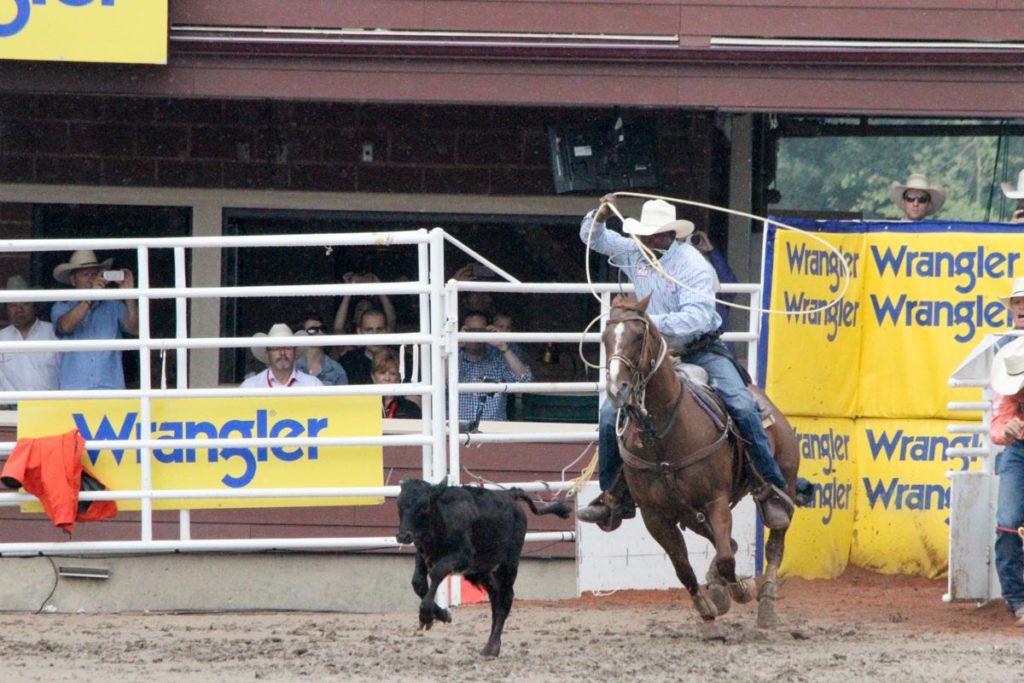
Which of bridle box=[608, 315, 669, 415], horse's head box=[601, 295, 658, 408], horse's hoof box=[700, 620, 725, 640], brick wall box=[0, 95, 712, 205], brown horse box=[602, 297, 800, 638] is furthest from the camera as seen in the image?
brick wall box=[0, 95, 712, 205]

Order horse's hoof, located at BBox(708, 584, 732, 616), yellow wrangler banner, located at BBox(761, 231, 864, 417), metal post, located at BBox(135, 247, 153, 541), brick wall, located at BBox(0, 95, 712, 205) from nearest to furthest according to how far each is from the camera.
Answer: horse's hoof, located at BBox(708, 584, 732, 616)
metal post, located at BBox(135, 247, 153, 541)
yellow wrangler banner, located at BBox(761, 231, 864, 417)
brick wall, located at BBox(0, 95, 712, 205)

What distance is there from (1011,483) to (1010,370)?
64 centimetres

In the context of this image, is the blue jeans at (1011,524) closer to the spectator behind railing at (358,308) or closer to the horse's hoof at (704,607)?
the horse's hoof at (704,607)

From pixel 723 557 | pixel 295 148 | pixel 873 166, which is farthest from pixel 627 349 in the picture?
pixel 873 166

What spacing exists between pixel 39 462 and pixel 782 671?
4.65m

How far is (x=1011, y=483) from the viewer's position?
8.98 meters

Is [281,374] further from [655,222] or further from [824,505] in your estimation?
[824,505]

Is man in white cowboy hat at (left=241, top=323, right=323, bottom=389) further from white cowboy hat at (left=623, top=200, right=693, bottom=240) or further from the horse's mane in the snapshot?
the horse's mane

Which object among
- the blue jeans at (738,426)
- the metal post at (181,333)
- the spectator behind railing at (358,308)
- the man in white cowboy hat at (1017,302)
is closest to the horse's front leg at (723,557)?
the blue jeans at (738,426)

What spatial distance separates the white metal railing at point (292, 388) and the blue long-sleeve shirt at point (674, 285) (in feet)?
1.98

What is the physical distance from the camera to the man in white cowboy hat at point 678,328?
27.9ft

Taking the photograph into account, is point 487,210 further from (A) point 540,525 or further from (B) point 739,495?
(B) point 739,495

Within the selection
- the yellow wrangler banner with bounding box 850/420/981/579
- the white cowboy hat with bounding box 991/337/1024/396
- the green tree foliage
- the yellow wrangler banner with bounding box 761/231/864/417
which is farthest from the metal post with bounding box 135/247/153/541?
the green tree foliage

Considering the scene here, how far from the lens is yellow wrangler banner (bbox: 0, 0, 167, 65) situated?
10.6 meters
